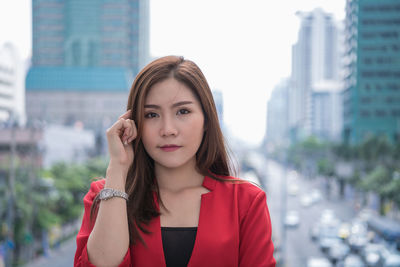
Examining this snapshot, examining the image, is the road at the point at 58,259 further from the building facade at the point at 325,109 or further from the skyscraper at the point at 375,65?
the building facade at the point at 325,109

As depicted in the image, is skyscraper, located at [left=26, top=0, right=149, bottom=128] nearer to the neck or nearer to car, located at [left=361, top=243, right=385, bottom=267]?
car, located at [left=361, top=243, right=385, bottom=267]

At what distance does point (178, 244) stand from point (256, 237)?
302 mm

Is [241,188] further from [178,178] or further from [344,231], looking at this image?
[344,231]

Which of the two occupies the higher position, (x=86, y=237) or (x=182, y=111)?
(x=182, y=111)

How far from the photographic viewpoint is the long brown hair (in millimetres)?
1486

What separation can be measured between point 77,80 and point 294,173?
43.0 m

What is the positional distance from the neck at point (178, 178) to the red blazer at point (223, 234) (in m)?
0.10

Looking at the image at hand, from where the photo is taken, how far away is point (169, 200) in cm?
159

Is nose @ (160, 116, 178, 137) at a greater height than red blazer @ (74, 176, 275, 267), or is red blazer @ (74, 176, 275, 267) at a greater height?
nose @ (160, 116, 178, 137)

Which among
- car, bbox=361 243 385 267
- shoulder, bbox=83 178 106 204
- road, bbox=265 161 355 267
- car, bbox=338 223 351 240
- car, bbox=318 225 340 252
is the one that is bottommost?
road, bbox=265 161 355 267

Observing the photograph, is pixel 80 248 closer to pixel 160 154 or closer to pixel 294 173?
pixel 160 154

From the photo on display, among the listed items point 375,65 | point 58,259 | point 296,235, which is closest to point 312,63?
point 375,65

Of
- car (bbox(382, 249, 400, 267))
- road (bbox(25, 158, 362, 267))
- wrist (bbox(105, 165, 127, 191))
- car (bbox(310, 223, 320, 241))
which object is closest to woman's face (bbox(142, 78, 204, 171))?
wrist (bbox(105, 165, 127, 191))

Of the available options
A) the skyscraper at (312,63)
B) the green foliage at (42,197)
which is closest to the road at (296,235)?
the green foliage at (42,197)
